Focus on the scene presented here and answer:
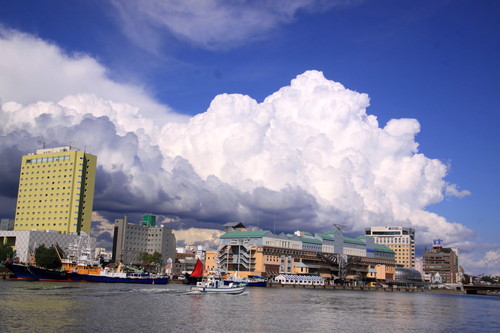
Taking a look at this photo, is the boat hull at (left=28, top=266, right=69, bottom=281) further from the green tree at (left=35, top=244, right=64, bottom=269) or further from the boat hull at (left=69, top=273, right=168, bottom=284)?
the green tree at (left=35, top=244, right=64, bottom=269)

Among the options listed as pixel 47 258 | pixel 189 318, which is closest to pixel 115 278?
pixel 47 258

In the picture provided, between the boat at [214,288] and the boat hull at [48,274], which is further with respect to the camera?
the boat hull at [48,274]

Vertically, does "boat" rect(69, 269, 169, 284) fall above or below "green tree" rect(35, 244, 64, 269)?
below

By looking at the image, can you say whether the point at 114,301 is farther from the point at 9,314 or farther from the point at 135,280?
the point at 135,280

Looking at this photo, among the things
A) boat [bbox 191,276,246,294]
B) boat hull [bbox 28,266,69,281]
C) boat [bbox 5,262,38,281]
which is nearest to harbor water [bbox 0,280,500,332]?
boat [bbox 191,276,246,294]

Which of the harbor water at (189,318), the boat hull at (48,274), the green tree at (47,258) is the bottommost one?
the harbor water at (189,318)

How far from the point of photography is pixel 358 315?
9594 cm

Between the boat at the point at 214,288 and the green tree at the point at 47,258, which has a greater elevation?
the green tree at the point at 47,258

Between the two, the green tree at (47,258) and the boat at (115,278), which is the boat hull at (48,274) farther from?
the green tree at (47,258)

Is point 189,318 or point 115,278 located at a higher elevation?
point 115,278

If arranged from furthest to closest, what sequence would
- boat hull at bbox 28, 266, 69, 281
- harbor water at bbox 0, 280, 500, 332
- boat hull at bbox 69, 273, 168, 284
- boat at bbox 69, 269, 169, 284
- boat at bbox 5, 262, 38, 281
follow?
boat at bbox 69, 269, 169, 284
boat hull at bbox 69, 273, 168, 284
boat at bbox 5, 262, 38, 281
boat hull at bbox 28, 266, 69, 281
harbor water at bbox 0, 280, 500, 332

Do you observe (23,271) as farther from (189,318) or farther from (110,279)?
(189,318)

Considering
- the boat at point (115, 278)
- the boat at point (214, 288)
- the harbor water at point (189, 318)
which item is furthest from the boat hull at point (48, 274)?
the harbor water at point (189, 318)

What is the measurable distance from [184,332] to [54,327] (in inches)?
599
